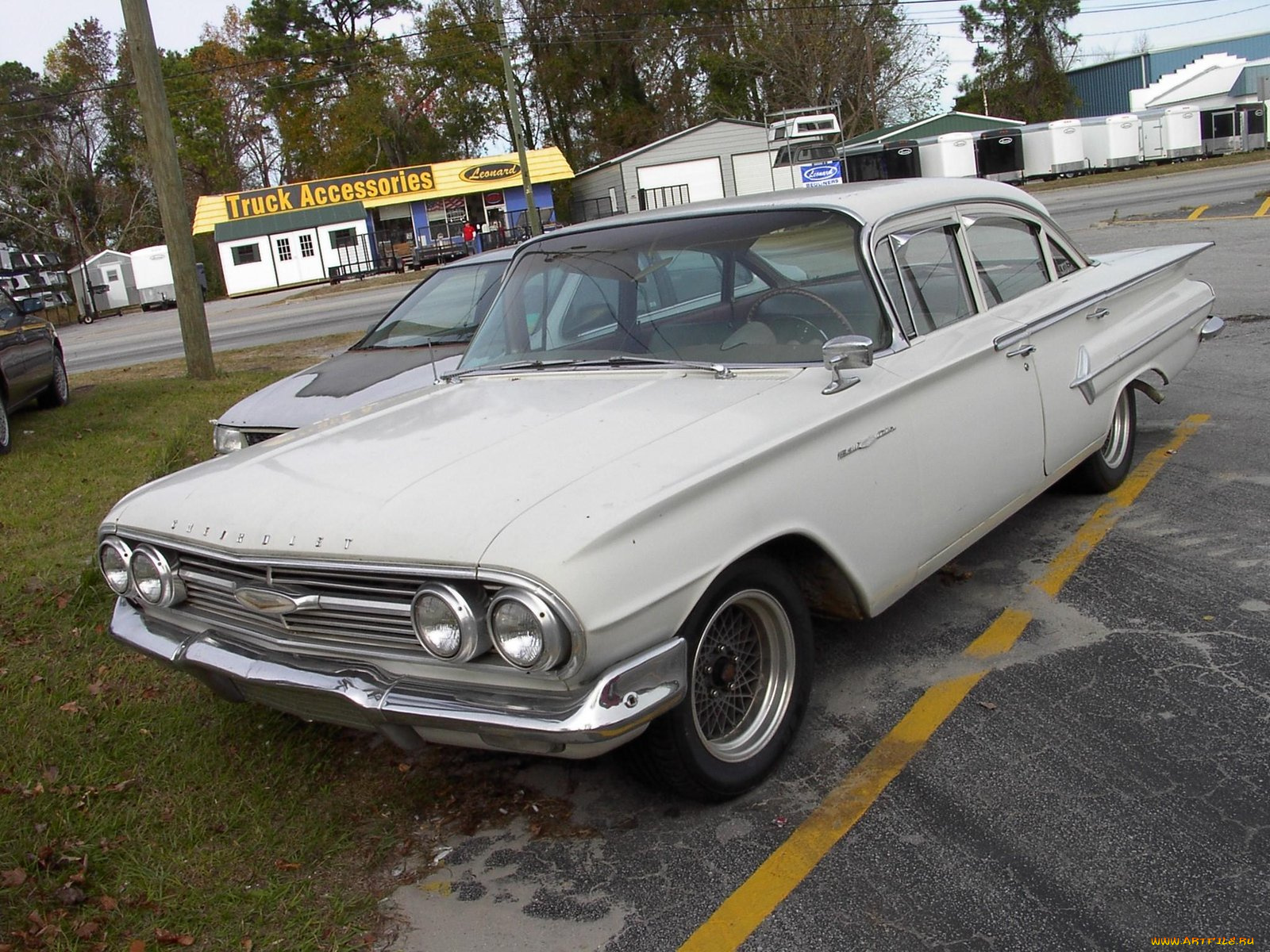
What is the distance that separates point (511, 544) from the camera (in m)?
2.76

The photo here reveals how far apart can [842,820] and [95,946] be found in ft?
6.49

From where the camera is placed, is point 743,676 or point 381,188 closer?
point 743,676

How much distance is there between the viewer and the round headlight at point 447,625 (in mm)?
2812

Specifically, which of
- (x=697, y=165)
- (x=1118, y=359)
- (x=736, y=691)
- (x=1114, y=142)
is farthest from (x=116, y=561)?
(x=697, y=165)

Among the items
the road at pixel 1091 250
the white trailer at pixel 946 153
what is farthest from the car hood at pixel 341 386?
the white trailer at pixel 946 153

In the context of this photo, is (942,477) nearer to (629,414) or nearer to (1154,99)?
(629,414)

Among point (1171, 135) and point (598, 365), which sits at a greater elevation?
point (1171, 135)

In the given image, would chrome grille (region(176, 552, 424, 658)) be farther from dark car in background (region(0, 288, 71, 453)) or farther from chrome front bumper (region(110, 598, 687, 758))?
dark car in background (region(0, 288, 71, 453))

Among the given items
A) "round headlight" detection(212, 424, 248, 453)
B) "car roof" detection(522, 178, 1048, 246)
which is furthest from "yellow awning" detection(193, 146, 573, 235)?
"car roof" detection(522, 178, 1048, 246)

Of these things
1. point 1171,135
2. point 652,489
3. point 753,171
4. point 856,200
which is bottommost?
point 652,489

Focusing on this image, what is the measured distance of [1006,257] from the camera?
497 cm

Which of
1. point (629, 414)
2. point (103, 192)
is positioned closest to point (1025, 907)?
point (629, 414)

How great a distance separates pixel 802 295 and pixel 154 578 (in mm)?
2338

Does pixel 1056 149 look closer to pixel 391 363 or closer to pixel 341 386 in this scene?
pixel 391 363
